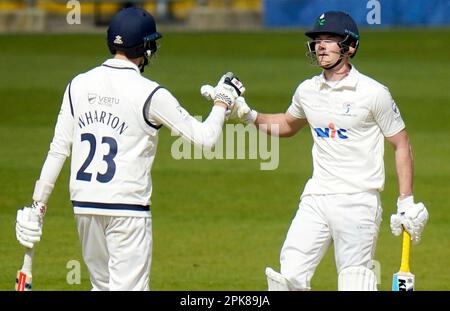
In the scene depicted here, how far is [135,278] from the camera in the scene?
726 centimetres

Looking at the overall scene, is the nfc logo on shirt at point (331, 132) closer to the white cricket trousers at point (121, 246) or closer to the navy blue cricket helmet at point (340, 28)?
the navy blue cricket helmet at point (340, 28)

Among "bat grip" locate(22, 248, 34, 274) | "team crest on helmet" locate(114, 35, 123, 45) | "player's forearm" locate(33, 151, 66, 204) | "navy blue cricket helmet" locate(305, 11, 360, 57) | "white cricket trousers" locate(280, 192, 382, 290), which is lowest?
"bat grip" locate(22, 248, 34, 274)

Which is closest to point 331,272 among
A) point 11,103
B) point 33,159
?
point 33,159

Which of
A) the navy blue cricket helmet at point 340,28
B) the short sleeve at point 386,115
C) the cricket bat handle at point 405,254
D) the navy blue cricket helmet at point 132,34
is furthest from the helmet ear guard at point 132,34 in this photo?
the cricket bat handle at point 405,254

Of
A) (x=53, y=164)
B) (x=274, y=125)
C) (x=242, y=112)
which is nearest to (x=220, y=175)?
(x=274, y=125)

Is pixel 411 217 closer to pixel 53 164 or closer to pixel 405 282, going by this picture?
pixel 405 282

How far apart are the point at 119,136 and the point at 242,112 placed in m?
1.46

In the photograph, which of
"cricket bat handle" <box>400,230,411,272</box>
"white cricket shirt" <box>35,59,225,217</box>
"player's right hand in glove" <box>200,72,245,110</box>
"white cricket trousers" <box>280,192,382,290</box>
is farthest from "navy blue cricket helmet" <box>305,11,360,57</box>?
"cricket bat handle" <box>400,230,411,272</box>

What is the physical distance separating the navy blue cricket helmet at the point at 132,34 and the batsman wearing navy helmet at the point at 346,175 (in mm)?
1260

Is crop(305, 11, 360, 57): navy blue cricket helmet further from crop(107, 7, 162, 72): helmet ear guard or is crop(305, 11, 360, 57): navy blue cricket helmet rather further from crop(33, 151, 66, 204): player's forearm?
crop(33, 151, 66, 204): player's forearm

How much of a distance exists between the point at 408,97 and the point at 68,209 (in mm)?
9025

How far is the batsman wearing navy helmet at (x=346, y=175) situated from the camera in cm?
792

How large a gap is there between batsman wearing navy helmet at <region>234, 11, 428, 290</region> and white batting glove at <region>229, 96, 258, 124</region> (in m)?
0.58

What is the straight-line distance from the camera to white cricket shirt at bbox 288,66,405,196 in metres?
7.96
